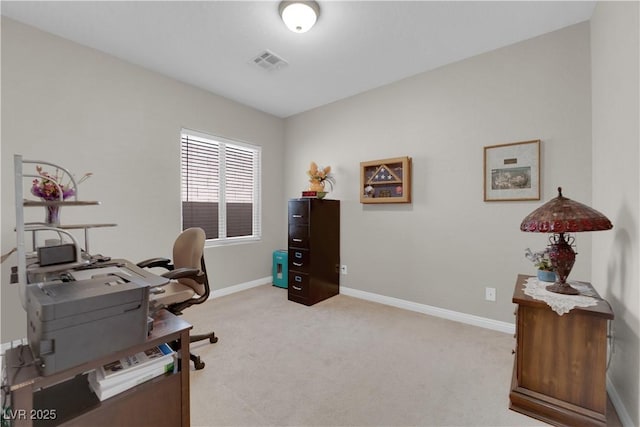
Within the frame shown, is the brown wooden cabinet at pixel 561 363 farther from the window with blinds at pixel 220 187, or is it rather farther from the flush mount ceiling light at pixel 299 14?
the window with blinds at pixel 220 187

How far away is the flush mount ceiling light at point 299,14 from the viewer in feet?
6.55

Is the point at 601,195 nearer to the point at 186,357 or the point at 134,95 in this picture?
the point at 186,357

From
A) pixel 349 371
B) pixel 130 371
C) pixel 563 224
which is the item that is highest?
pixel 563 224

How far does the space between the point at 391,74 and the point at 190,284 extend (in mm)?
3008

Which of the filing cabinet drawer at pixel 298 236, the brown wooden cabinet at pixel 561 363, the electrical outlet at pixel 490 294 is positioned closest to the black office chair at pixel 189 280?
the filing cabinet drawer at pixel 298 236

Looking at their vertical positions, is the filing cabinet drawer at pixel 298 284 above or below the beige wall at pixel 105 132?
below

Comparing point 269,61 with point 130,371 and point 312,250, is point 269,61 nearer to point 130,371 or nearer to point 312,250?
point 312,250

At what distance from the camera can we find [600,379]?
1433 mm

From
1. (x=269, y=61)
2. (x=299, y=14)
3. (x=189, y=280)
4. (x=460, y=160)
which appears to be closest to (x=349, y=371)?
(x=189, y=280)

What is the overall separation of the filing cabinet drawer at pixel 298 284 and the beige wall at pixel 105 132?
2.94 feet

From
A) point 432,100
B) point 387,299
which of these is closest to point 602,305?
point 387,299

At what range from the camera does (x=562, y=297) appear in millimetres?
1566

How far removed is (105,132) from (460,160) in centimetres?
356

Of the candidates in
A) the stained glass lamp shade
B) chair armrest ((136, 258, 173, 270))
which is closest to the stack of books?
chair armrest ((136, 258, 173, 270))
